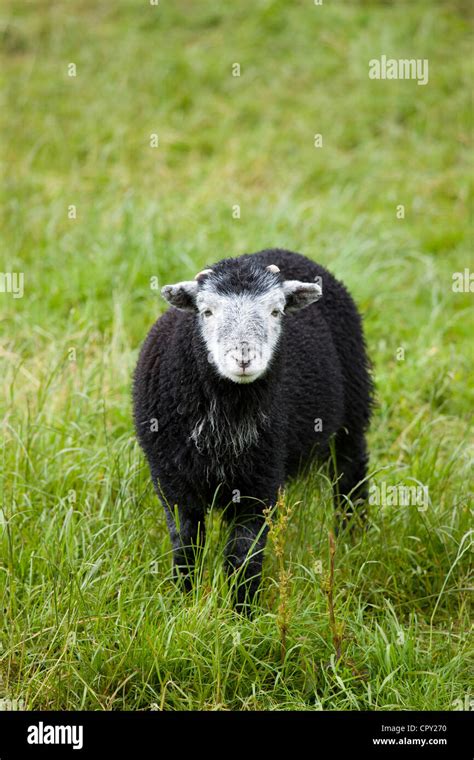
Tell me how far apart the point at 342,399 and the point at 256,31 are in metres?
8.29

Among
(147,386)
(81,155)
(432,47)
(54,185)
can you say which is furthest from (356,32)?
(147,386)

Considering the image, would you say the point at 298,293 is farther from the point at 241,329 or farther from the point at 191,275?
the point at 191,275

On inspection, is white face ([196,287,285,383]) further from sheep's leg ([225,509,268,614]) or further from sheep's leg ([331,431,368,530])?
sheep's leg ([331,431,368,530])

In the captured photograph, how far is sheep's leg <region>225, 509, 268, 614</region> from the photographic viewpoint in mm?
4582

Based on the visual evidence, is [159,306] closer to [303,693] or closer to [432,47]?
[303,693]

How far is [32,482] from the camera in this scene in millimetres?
5273

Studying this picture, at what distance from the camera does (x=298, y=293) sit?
479 cm

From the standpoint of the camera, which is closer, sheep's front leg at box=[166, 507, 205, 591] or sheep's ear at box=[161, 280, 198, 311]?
sheep's ear at box=[161, 280, 198, 311]

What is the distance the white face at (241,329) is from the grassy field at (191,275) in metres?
0.69

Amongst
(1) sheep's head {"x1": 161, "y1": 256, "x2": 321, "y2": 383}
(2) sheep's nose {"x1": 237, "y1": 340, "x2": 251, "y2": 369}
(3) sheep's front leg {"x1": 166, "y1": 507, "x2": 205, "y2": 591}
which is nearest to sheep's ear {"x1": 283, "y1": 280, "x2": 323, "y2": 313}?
(1) sheep's head {"x1": 161, "y1": 256, "x2": 321, "y2": 383}

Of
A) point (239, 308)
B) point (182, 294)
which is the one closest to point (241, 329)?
point (239, 308)

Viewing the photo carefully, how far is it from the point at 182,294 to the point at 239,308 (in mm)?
339

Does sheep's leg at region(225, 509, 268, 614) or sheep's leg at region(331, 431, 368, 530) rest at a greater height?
sheep's leg at region(331, 431, 368, 530)

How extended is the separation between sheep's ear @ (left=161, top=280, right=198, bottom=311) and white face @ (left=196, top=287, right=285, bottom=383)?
0.18 feet
